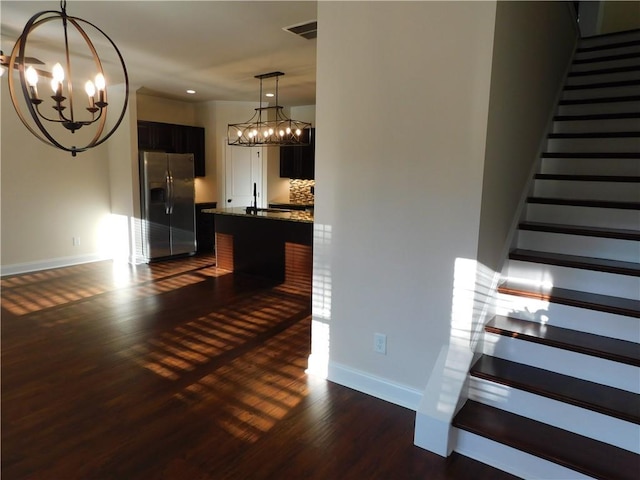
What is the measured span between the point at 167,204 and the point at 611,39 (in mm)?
6192

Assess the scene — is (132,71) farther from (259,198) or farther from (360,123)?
(360,123)

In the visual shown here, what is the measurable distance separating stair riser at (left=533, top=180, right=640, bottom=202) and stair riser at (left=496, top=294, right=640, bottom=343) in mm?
1146

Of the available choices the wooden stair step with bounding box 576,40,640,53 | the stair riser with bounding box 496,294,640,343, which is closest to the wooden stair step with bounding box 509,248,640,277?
the stair riser with bounding box 496,294,640,343

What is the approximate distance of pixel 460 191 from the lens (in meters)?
2.25

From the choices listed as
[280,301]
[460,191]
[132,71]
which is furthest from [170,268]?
[460,191]

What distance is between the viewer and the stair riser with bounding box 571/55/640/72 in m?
4.17

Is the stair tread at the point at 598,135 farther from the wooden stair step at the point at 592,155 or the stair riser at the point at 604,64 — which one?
the stair riser at the point at 604,64

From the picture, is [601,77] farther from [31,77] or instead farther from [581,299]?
[31,77]

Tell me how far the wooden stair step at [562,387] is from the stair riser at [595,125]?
7.85ft

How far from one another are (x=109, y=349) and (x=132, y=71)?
11.7 ft

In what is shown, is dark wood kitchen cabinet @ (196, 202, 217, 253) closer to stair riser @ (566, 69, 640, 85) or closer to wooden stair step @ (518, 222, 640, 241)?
wooden stair step @ (518, 222, 640, 241)

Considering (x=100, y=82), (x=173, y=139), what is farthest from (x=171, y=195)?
(x=100, y=82)

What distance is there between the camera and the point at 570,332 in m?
2.36

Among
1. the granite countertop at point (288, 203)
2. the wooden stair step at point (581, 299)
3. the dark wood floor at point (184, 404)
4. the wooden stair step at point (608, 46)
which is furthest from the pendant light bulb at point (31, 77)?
the granite countertop at point (288, 203)
